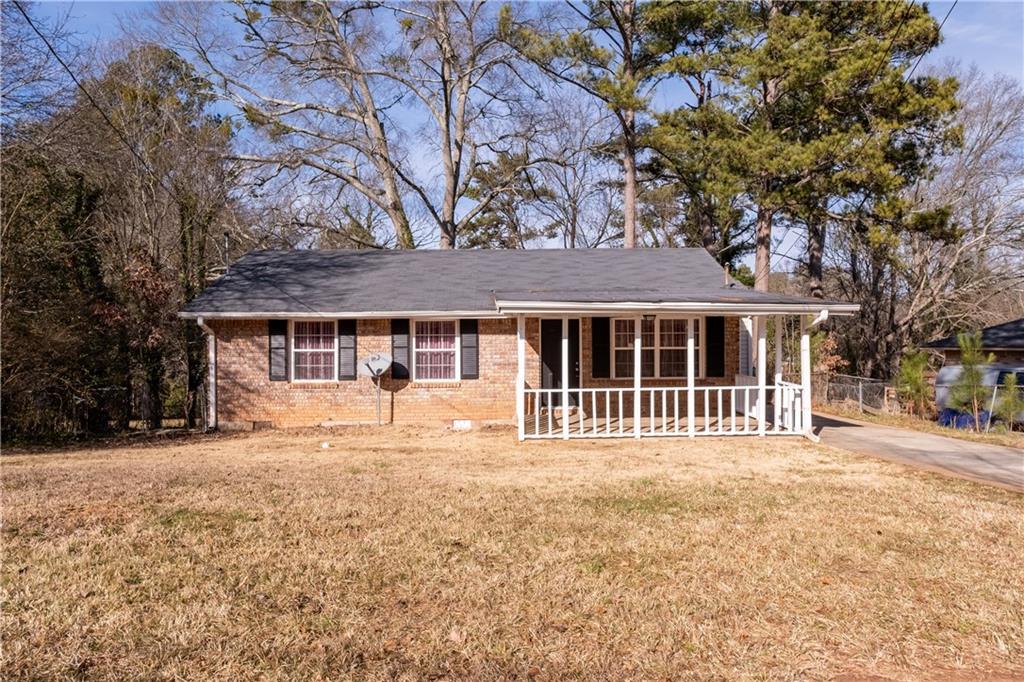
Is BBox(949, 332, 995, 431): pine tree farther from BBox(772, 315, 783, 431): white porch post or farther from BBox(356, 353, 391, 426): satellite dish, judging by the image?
BBox(356, 353, 391, 426): satellite dish

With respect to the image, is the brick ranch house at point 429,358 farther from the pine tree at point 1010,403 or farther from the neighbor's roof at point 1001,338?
the neighbor's roof at point 1001,338

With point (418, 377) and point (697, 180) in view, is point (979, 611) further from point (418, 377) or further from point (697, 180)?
point (697, 180)

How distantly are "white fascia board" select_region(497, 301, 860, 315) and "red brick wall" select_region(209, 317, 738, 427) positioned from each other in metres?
2.72

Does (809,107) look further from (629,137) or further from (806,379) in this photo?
(806,379)

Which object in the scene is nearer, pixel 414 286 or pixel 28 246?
pixel 28 246

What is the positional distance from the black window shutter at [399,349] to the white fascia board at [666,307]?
11.2 ft

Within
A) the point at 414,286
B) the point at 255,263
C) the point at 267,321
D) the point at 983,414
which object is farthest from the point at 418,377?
the point at 983,414

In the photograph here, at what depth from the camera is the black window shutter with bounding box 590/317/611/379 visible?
14156 mm

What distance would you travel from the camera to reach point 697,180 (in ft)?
75.6

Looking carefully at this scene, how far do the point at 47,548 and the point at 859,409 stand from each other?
18.3 meters

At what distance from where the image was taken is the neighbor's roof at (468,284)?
1176cm

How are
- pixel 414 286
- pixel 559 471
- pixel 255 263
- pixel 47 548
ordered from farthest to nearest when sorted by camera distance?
pixel 255 263, pixel 414 286, pixel 559 471, pixel 47 548

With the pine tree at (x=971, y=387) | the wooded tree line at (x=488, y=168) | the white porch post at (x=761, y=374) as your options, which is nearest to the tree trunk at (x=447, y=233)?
the wooded tree line at (x=488, y=168)

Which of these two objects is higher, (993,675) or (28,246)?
(28,246)
